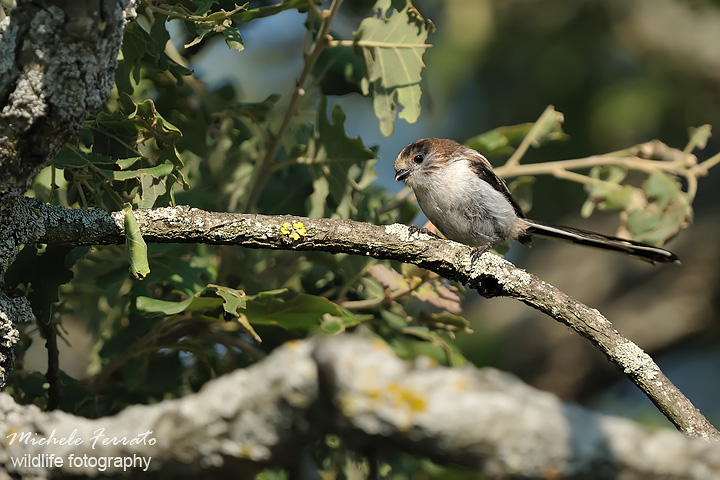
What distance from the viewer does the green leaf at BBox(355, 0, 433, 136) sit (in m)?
3.16

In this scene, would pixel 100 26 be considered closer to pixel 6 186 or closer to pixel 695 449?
pixel 6 186

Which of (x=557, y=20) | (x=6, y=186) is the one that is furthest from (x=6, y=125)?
(x=557, y=20)

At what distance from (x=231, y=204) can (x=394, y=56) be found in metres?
1.02

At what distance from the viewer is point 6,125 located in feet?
6.53

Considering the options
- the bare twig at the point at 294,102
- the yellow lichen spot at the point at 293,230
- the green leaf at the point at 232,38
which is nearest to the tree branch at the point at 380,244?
the yellow lichen spot at the point at 293,230

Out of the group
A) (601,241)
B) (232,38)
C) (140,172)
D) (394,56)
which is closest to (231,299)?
(140,172)

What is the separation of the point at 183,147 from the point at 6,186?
1.31 meters

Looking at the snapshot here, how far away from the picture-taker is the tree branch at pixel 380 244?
2.41 metres

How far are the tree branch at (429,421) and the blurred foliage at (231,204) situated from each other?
1.03 metres

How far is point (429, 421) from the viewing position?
Result: 1433 mm

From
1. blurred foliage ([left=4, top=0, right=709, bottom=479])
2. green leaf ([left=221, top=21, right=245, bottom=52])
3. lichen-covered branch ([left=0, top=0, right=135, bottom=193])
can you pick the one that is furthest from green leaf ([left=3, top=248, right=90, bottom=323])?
green leaf ([left=221, top=21, right=245, bottom=52])

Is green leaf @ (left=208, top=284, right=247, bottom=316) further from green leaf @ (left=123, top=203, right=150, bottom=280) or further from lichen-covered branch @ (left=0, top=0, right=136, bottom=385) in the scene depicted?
lichen-covered branch @ (left=0, top=0, right=136, bottom=385)

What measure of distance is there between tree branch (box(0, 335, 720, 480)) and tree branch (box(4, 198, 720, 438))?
104 cm

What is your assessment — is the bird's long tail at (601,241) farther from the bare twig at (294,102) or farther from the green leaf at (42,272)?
the green leaf at (42,272)
